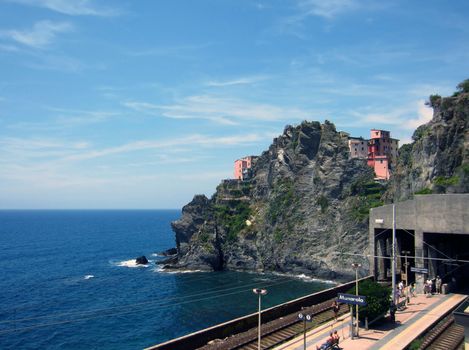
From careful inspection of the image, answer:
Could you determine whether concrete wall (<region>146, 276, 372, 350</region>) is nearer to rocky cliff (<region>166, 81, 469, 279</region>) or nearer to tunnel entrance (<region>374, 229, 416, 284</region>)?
tunnel entrance (<region>374, 229, 416, 284</region>)

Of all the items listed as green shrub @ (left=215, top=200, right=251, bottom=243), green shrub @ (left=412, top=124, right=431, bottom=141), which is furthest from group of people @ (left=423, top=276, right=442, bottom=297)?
green shrub @ (left=215, top=200, right=251, bottom=243)

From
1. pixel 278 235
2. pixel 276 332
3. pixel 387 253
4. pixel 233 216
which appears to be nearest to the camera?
pixel 276 332

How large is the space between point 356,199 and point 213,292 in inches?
1460

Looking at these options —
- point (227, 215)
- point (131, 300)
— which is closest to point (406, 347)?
point (131, 300)

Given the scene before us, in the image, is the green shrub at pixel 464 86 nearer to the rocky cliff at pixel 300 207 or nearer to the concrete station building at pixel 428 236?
the rocky cliff at pixel 300 207

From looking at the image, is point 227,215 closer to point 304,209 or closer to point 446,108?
point 304,209

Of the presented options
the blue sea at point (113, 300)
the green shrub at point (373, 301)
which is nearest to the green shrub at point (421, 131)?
the blue sea at point (113, 300)

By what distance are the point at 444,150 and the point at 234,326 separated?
48308 millimetres

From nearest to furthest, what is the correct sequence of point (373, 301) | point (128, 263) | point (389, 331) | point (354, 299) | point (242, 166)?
point (354, 299)
point (389, 331)
point (373, 301)
point (128, 263)
point (242, 166)

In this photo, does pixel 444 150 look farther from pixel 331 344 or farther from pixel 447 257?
pixel 331 344

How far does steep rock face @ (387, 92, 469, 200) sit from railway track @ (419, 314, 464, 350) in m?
29.9

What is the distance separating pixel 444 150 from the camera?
64.4 m

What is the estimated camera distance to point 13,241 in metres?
171

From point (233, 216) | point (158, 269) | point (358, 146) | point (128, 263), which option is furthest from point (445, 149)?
point (128, 263)
